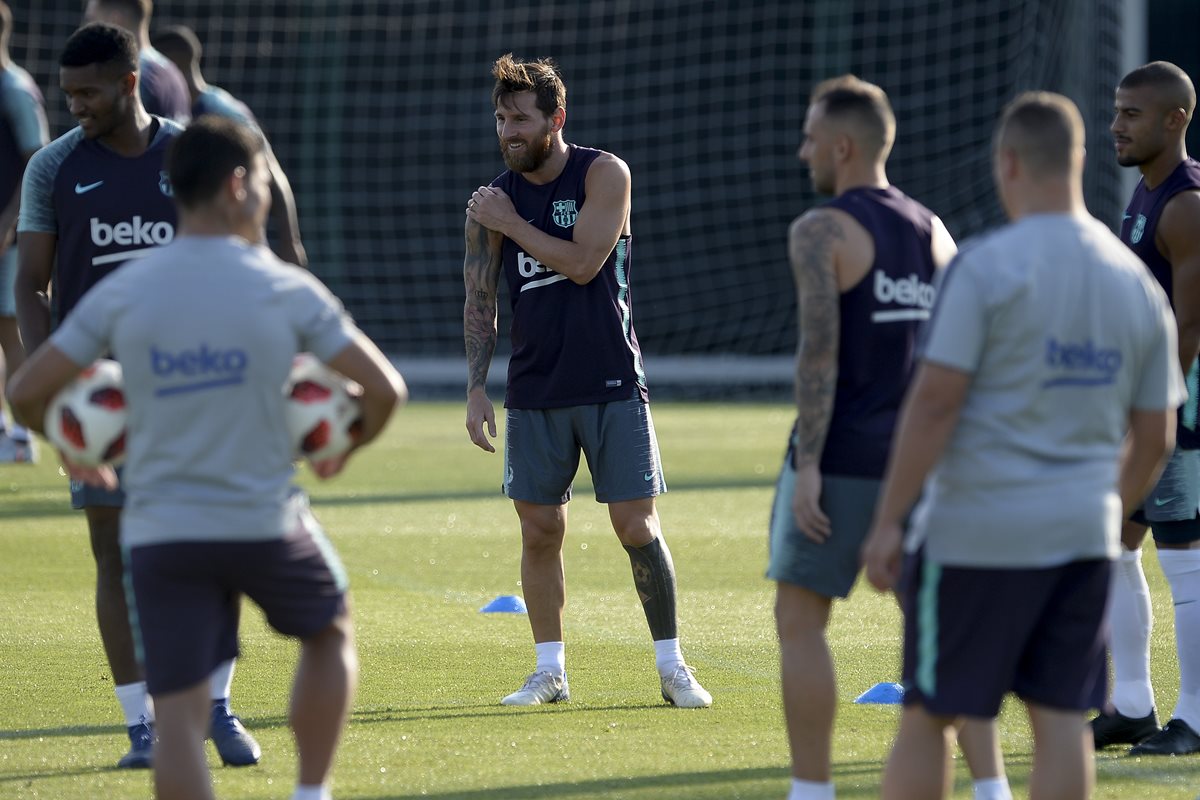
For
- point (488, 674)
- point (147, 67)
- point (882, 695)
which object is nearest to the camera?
point (882, 695)

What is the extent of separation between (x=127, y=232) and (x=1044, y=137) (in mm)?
2899

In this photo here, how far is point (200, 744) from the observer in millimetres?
4012

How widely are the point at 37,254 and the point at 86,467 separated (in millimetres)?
1527

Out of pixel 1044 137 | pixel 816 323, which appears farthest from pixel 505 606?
pixel 1044 137

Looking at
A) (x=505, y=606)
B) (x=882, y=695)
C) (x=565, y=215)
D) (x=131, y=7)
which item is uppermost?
(x=131, y=7)

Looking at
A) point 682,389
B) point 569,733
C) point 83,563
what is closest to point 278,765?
point 569,733

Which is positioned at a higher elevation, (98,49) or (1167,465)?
(98,49)

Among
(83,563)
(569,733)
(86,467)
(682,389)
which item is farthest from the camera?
(682,389)

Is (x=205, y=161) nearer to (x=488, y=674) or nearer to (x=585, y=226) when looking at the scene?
(x=585, y=226)

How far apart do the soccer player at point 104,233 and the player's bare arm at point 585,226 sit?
1.31 meters

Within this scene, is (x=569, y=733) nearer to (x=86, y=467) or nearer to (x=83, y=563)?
(x=86, y=467)

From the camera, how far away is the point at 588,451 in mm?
6523

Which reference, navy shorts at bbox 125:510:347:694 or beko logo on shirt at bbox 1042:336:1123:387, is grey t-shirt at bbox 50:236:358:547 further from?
beko logo on shirt at bbox 1042:336:1123:387

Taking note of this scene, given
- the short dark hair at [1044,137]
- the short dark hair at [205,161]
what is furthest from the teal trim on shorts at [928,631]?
the short dark hair at [205,161]
